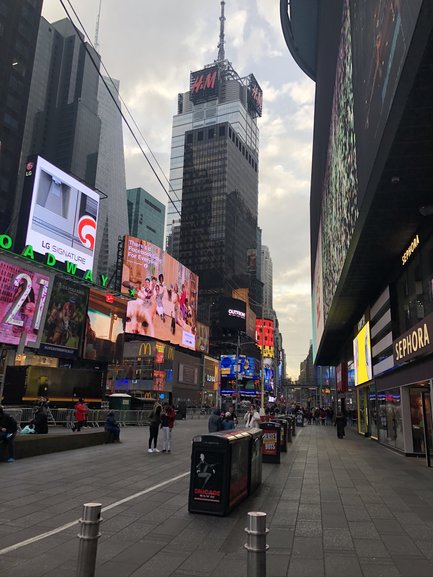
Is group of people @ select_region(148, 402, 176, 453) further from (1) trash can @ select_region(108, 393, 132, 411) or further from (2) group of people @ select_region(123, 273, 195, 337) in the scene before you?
(2) group of people @ select_region(123, 273, 195, 337)

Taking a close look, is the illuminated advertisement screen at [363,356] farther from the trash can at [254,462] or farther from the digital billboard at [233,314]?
the digital billboard at [233,314]

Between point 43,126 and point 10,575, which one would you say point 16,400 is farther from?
point 43,126

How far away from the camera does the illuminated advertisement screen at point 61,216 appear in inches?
1523

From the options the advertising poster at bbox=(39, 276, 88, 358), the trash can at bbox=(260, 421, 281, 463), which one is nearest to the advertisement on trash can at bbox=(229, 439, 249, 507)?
the trash can at bbox=(260, 421, 281, 463)

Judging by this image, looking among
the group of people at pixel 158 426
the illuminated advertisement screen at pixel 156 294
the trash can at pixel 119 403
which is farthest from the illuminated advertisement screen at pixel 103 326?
the group of people at pixel 158 426

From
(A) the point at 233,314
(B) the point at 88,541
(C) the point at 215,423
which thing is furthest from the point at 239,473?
(A) the point at 233,314

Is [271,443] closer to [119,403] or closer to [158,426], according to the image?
[158,426]

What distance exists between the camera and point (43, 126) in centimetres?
14750

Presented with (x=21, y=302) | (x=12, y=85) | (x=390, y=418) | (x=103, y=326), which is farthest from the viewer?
(x=12, y=85)

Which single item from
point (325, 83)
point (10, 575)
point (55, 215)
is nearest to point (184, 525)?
point (10, 575)

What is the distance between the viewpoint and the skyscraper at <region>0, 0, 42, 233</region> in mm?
81250

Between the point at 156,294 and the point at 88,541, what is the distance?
75716 mm

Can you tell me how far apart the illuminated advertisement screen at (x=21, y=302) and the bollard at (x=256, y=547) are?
33377 mm

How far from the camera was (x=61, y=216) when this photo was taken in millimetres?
41312
